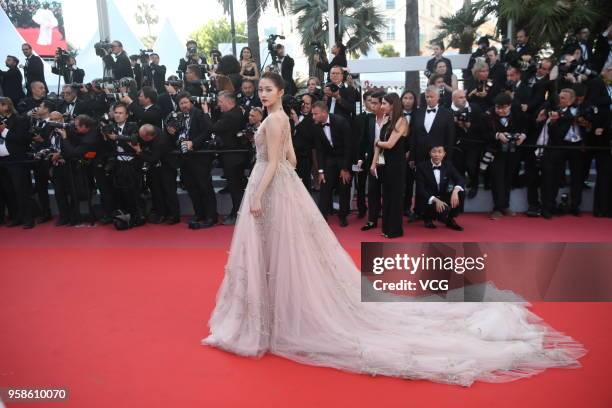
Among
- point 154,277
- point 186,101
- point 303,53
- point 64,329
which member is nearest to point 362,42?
point 303,53

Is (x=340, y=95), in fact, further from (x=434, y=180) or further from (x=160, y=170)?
(x=160, y=170)

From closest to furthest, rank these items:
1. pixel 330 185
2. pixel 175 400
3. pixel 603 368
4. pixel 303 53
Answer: pixel 175 400 → pixel 603 368 → pixel 330 185 → pixel 303 53

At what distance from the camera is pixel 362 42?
Answer: 19.8m

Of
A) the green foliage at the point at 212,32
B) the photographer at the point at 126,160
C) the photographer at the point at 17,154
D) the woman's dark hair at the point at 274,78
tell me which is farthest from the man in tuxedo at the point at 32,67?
the green foliage at the point at 212,32

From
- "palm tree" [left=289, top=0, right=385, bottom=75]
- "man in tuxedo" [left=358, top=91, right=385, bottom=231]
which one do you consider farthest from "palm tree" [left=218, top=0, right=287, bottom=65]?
"man in tuxedo" [left=358, top=91, right=385, bottom=231]

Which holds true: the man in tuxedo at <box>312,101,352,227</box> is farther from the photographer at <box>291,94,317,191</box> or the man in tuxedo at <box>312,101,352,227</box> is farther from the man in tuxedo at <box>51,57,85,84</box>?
the man in tuxedo at <box>51,57,85,84</box>

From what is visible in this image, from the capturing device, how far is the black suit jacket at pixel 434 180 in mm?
6297

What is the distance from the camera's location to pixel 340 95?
7223mm

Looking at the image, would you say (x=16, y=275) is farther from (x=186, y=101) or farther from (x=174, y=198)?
(x=186, y=101)

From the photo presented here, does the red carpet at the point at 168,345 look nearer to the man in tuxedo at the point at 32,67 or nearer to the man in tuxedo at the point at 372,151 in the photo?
the man in tuxedo at the point at 372,151

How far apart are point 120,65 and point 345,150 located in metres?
5.58

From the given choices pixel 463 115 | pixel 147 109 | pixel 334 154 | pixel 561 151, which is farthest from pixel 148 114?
pixel 561 151

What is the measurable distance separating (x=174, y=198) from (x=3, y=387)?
4.32 metres

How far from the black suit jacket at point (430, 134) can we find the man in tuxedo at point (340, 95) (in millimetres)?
936
